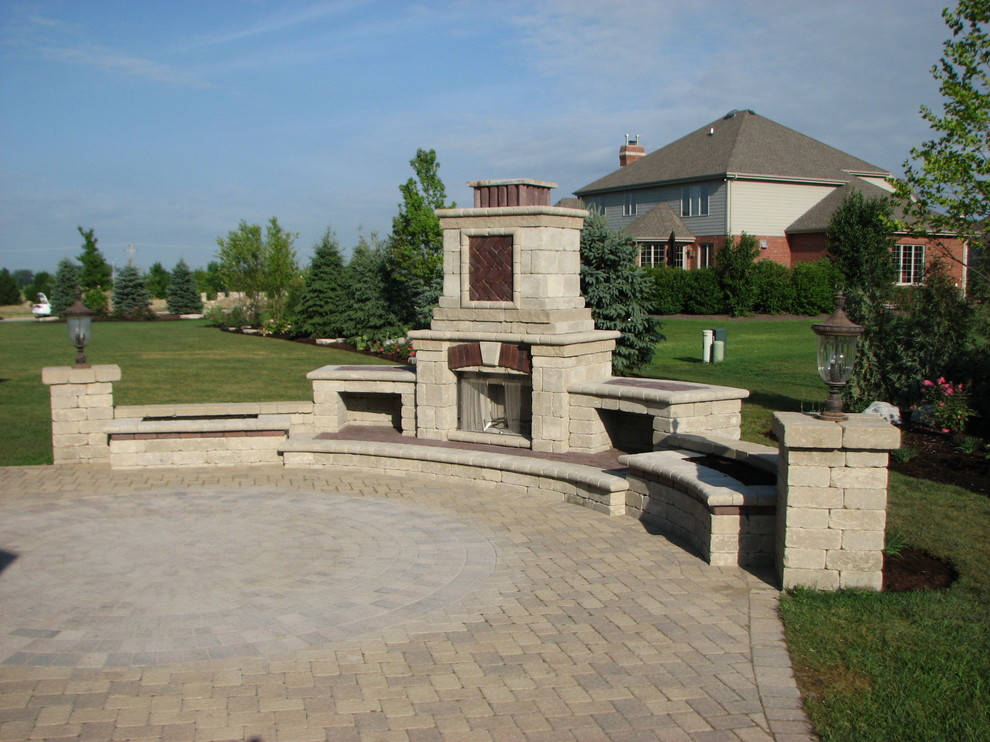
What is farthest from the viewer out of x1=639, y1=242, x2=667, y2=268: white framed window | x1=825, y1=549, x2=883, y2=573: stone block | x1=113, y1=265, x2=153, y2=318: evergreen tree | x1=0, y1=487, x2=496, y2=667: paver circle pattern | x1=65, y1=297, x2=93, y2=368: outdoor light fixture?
x1=113, y1=265, x2=153, y2=318: evergreen tree

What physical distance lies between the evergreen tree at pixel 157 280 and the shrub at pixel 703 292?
2037 inches

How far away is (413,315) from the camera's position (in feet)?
94.5

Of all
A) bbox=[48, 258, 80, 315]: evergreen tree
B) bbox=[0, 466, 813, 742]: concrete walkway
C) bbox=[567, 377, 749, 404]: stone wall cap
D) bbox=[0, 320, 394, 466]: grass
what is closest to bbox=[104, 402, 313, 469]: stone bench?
bbox=[0, 320, 394, 466]: grass

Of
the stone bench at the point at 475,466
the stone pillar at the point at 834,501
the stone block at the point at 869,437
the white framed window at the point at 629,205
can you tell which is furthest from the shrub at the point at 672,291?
the stone block at the point at 869,437

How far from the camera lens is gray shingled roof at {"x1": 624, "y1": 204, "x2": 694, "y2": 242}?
42375 millimetres

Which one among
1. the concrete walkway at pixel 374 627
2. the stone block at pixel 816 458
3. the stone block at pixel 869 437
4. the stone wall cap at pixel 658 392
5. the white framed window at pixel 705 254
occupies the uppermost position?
the white framed window at pixel 705 254

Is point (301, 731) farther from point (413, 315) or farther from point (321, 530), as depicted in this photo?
point (413, 315)

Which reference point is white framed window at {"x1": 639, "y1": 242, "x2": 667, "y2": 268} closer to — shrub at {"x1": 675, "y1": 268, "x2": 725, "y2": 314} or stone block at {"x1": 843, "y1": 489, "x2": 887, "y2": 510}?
shrub at {"x1": 675, "y1": 268, "x2": 725, "y2": 314}

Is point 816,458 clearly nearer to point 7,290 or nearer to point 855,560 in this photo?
point 855,560

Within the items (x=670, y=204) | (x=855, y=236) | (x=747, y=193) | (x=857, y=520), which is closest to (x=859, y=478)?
(x=857, y=520)

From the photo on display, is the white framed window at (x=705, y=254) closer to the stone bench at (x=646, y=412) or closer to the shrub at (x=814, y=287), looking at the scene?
the shrub at (x=814, y=287)

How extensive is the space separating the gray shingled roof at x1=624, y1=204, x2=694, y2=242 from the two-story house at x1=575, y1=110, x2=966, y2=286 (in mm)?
51

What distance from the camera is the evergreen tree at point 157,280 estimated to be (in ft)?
245

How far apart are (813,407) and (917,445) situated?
2.65 m
